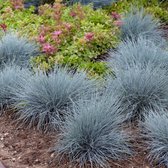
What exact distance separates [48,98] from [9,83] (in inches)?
25.7

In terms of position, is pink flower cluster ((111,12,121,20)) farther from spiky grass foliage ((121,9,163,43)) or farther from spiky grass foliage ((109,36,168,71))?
spiky grass foliage ((109,36,168,71))

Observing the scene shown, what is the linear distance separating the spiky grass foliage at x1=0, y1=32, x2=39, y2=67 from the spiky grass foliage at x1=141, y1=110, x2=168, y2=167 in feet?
6.92

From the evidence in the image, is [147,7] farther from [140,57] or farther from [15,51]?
[15,51]

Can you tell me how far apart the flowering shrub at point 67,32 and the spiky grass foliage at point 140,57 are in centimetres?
26

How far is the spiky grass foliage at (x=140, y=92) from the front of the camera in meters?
4.66

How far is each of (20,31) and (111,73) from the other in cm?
193

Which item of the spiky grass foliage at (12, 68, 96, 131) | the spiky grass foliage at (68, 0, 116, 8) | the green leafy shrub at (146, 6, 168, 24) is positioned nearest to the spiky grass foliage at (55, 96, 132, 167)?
the spiky grass foliage at (12, 68, 96, 131)

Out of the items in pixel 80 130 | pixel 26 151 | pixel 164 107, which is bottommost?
pixel 26 151

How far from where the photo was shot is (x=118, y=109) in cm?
434

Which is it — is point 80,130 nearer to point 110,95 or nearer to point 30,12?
point 110,95

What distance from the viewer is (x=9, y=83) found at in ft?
16.7

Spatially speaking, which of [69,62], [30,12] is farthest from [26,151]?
[30,12]

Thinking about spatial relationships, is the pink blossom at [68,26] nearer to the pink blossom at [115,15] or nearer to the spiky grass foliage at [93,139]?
the pink blossom at [115,15]

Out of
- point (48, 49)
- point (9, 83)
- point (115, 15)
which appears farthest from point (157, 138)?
point (115, 15)
